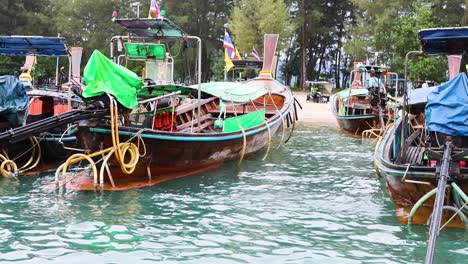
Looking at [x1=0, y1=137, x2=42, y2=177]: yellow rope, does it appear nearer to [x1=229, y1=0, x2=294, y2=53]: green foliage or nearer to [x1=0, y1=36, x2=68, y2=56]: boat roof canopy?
[x1=0, y1=36, x2=68, y2=56]: boat roof canopy

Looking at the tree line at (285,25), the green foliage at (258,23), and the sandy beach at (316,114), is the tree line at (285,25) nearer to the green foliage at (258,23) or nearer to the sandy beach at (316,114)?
the green foliage at (258,23)

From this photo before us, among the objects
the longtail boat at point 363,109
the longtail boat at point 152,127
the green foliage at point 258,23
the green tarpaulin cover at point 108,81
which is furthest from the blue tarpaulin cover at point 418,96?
the green foliage at point 258,23

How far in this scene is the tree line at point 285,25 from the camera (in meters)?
33.6

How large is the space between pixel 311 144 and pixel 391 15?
22082mm

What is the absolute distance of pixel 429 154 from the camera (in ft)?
21.0

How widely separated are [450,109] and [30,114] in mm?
8751

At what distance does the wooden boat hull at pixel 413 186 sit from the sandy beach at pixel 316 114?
1605cm

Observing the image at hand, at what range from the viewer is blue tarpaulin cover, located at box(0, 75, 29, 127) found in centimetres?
950

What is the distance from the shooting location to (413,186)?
22.5 feet

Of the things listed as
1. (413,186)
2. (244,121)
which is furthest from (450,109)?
(244,121)

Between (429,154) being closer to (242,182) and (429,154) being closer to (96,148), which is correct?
(242,182)

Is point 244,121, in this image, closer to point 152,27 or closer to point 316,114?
point 152,27

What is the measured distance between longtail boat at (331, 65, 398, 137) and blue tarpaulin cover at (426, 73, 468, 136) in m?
8.92

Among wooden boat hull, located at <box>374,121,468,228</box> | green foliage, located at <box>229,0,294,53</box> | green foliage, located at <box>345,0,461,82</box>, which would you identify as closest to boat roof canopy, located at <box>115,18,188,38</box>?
wooden boat hull, located at <box>374,121,468,228</box>
